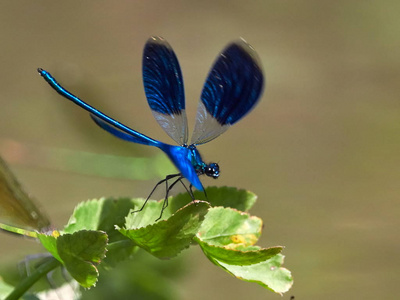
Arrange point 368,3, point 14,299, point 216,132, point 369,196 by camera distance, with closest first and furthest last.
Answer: point 14,299
point 216,132
point 369,196
point 368,3

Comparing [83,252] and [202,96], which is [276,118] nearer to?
[202,96]

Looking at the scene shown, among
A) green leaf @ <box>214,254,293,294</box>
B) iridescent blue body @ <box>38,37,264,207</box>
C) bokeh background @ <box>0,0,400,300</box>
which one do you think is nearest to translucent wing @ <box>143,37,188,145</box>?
iridescent blue body @ <box>38,37,264,207</box>

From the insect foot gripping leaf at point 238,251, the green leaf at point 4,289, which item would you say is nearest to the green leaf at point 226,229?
the insect foot gripping leaf at point 238,251

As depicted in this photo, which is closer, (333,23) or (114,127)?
(114,127)

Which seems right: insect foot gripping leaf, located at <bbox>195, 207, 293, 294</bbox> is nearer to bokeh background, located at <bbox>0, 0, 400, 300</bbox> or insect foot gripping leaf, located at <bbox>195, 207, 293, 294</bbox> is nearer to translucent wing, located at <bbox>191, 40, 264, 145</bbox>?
translucent wing, located at <bbox>191, 40, 264, 145</bbox>

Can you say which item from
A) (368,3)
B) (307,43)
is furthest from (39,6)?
(368,3)

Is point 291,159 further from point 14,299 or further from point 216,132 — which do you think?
point 14,299
